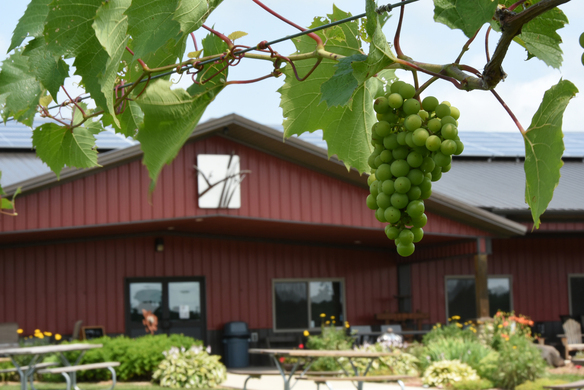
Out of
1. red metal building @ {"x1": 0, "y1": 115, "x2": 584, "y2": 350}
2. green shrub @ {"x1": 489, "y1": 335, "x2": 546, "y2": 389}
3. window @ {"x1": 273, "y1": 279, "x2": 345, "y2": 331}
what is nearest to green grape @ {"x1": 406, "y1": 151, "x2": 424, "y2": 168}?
red metal building @ {"x1": 0, "y1": 115, "x2": 584, "y2": 350}

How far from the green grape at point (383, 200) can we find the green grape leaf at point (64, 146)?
1221mm

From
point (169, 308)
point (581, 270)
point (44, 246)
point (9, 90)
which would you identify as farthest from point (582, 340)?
point (9, 90)

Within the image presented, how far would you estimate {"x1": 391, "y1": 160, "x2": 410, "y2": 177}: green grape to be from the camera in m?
1.29

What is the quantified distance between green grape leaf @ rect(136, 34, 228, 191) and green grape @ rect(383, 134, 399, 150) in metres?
0.43

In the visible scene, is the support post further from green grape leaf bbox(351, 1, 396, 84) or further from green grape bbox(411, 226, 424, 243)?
green grape leaf bbox(351, 1, 396, 84)

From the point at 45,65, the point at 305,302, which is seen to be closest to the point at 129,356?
the point at 305,302

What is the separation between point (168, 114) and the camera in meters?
1.43

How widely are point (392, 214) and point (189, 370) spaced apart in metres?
11.3

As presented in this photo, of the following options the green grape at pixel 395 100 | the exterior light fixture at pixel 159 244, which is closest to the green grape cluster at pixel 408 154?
the green grape at pixel 395 100

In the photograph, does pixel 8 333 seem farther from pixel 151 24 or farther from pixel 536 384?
pixel 151 24

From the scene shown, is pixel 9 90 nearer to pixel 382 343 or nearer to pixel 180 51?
pixel 180 51

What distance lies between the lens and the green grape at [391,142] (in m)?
1.31

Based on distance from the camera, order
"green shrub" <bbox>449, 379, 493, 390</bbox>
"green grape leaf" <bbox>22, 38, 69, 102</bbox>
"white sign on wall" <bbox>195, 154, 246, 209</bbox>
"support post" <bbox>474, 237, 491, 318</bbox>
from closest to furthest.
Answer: "green grape leaf" <bbox>22, 38, 69, 102</bbox>
"green shrub" <bbox>449, 379, 493, 390</bbox>
"white sign on wall" <bbox>195, 154, 246, 209</bbox>
"support post" <bbox>474, 237, 491, 318</bbox>

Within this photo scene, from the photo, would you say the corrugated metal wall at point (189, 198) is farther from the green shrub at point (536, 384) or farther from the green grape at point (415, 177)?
the green grape at point (415, 177)
